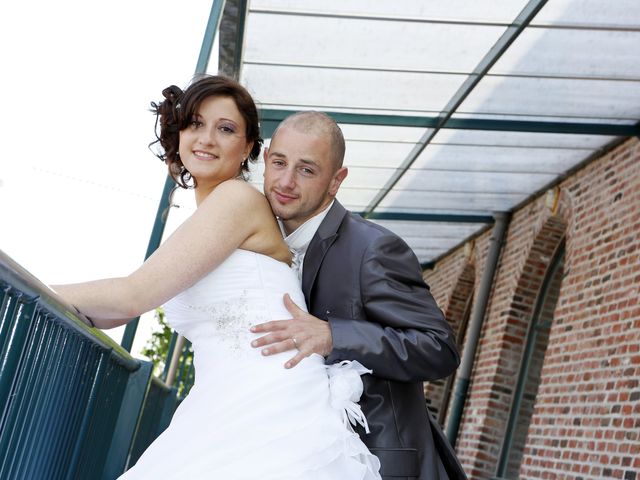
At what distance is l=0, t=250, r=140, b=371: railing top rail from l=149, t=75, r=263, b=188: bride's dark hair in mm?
507

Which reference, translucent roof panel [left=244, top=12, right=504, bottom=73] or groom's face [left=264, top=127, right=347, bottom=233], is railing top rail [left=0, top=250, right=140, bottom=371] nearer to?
groom's face [left=264, top=127, right=347, bottom=233]

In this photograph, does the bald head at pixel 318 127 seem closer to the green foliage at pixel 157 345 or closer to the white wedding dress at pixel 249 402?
the white wedding dress at pixel 249 402

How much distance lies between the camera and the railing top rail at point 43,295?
5.62 feet

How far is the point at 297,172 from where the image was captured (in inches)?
95.4

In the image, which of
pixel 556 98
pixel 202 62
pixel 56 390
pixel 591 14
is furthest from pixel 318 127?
pixel 556 98

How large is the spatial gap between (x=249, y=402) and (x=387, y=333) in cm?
39

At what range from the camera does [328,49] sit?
21.6 feet

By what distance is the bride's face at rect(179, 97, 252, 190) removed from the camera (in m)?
2.47

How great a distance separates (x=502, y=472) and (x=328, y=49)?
5.07 meters

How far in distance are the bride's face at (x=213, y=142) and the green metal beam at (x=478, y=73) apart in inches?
150

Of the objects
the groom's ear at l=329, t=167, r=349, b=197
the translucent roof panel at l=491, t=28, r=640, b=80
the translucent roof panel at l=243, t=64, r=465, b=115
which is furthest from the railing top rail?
the translucent roof panel at l=243, t=64, r=465, b=115

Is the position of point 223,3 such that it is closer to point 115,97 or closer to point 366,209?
point 366,209

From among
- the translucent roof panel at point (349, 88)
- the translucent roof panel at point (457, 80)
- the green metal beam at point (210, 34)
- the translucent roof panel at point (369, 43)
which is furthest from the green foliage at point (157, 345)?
the green metal beam at point (210, 34)

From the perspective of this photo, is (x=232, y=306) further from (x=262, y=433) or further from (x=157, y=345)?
(x=157, y=345)
